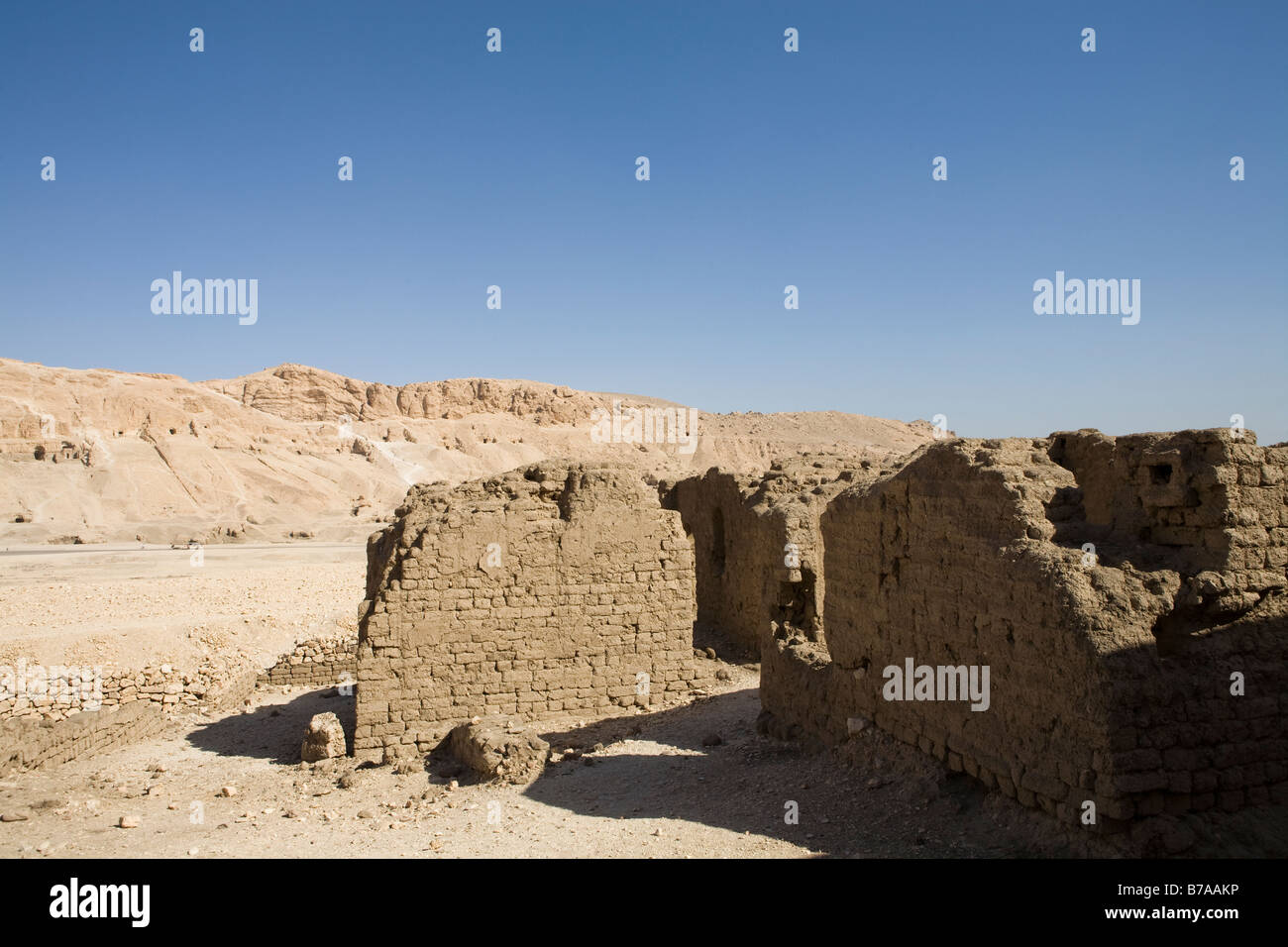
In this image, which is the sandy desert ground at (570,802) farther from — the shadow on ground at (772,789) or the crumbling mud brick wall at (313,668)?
the crumbling mud brick wall at (313,668)

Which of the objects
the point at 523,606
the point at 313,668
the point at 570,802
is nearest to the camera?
the point at 570,802

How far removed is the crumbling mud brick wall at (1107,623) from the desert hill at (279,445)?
74.5 ft

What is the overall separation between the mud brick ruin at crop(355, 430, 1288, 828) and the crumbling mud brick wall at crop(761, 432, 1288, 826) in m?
0.02

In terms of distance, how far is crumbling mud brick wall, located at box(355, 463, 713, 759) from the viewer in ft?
30.0

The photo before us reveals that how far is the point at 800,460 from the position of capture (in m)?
16.9

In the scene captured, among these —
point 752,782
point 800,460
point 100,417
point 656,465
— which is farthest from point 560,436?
point 752,782

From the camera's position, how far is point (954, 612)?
654 centimetres

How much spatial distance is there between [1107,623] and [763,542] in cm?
800

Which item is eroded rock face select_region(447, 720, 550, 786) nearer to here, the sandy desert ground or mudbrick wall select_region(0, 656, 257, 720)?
the sandy desert ground

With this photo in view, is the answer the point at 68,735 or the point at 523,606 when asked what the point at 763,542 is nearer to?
the point at 523,606

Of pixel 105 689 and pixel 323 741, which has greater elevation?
pixel 323 741

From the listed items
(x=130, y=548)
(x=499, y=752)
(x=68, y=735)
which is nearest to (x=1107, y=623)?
(x=499, y=752)
